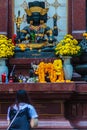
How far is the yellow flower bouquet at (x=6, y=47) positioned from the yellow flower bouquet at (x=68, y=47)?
54.5 inches

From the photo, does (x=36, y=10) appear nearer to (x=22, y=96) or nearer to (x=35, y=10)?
(x=35, y=10)

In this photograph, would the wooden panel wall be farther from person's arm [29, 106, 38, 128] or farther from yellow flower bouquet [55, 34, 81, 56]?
person's arm [29, 106, 38, 128]

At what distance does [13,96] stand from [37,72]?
55.8 inches

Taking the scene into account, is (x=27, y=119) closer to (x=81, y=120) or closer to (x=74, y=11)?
(x=81, y=120)

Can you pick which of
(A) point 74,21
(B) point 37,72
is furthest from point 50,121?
(A) point 74,21

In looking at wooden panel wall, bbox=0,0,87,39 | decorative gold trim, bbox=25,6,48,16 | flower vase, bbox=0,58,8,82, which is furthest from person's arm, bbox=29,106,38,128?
decorative gold trim, bbox=25,6,48,16

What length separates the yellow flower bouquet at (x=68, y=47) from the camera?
55.0 feet

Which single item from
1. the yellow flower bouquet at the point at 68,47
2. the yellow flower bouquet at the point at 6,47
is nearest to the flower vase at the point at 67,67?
the yellow flower bouquet at the point at 68,47

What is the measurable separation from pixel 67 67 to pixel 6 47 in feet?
6.50

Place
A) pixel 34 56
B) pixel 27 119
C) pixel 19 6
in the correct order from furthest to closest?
pixel 19 6 → pixel 34 56 → pixel 27 119

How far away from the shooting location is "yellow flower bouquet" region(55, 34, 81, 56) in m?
16.8

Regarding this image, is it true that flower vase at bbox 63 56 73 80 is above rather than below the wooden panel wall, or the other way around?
below

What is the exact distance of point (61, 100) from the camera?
15414 mm

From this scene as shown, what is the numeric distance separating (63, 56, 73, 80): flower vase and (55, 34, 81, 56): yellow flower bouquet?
0.61ft
